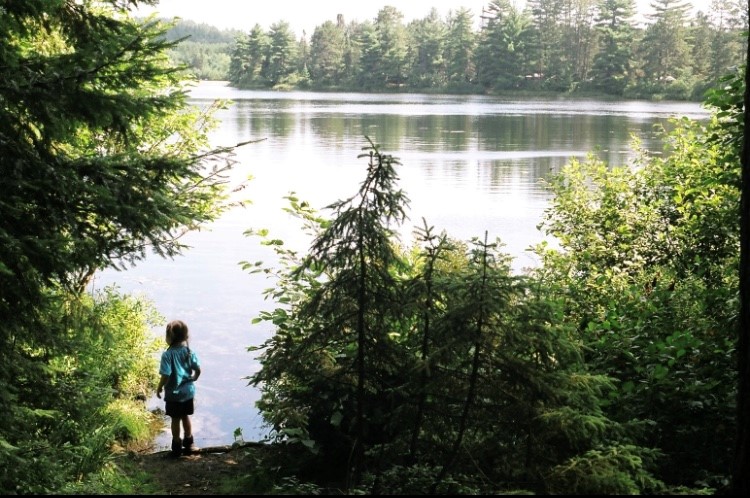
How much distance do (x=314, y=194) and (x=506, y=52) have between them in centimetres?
6485

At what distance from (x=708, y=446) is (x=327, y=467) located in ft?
8.33

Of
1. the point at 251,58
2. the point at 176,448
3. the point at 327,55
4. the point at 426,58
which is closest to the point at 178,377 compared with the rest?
the point at 176,448

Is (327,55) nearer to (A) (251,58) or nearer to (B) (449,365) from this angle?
(A) (251,58)

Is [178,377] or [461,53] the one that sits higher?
[461,53]

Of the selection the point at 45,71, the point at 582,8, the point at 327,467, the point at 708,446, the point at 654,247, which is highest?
the point at 582,8

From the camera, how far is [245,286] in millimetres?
13945

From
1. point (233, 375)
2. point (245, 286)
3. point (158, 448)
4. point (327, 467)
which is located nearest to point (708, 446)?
point (327, 467)

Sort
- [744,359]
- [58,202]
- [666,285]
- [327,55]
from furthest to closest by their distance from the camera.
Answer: [327,55], [666,285], [58,202], [744,359]

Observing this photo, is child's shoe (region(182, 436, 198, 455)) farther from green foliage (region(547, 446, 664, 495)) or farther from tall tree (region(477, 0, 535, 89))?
tall tree (region(477, 0, 535, 89))

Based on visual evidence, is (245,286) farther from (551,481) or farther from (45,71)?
(551,481)

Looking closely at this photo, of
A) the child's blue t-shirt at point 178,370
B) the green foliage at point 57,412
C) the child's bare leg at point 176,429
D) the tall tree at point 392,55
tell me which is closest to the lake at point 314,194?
the child's bare leg at point 176,429

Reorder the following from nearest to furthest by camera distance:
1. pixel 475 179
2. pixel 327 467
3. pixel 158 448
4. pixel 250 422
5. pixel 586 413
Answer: pixel 586 413 → pixel 327 467 → pixel 158 448 → pixel 250 422 → pixel 475 179

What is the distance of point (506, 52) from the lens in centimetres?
7944

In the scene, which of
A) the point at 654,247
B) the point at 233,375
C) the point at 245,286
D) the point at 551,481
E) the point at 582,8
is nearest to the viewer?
the point at 551,481
